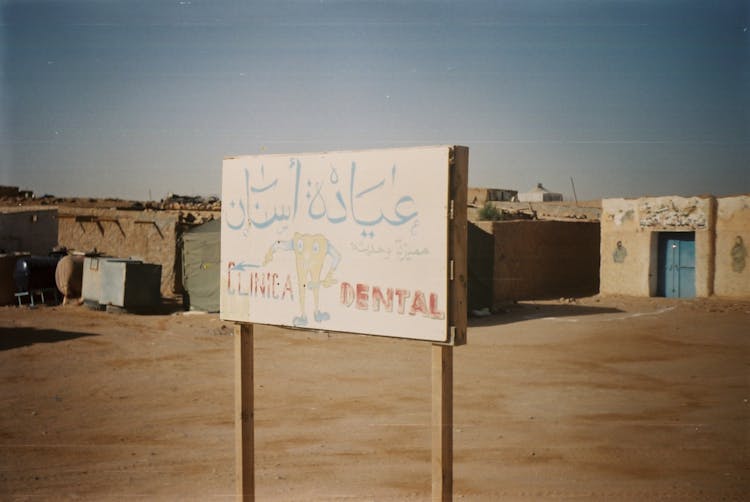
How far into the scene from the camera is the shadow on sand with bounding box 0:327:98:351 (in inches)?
516

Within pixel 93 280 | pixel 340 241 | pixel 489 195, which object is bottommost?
pixel 93 280

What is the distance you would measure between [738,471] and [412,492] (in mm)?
2934

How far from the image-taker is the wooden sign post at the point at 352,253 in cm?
362

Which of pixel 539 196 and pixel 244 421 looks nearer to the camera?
pixel 244 421

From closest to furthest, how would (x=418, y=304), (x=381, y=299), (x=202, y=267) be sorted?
(x=418, y=304) → (x=381, y=299) → (x=202, y=267)

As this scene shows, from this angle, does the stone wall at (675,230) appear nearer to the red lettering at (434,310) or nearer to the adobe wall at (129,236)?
the adobe wall at (129,236)

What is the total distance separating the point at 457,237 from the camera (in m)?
3.60

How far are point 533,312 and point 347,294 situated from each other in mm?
14395

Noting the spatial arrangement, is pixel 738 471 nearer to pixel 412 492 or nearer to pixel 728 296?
pixel 412 492

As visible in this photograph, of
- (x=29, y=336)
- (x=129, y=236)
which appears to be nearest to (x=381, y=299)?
(x=29, y=336)

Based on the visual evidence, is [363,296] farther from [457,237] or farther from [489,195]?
[489,195]

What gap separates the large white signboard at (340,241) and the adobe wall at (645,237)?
16688 mm

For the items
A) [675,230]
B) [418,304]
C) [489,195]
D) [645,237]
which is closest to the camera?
[418,304]

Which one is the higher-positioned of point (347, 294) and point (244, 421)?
point (347, 294)
